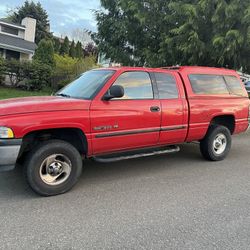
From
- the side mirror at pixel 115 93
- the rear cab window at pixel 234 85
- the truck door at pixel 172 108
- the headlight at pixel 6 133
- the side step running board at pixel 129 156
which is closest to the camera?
the headlight at pixel 6 133

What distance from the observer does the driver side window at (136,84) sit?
17.3 ft

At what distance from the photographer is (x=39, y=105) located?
4.45m

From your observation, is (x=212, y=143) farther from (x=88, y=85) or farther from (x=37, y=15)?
(x=37, y=15)

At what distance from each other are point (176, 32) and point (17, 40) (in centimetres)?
2492

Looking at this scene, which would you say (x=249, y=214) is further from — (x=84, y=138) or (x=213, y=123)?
(x=213, y=123)

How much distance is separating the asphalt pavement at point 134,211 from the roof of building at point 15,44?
2539cm

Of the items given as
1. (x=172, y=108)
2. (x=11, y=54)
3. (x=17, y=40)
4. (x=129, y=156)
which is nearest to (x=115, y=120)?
(x=129, y=156)

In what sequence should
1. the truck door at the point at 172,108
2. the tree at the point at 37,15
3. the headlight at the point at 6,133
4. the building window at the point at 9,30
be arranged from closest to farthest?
the headlight at the point at 6,133 < the truck door at the point at 172,108 < the building window at the point at 9,30 < the tree at the point at 37,15

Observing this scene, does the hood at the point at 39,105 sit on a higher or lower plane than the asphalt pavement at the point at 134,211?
higher

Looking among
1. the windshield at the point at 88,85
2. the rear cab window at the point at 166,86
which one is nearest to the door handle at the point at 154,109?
the rear cab window at the point at 166,86

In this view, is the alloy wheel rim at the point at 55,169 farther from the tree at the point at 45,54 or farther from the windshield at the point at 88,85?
the tree at the point at 45,54

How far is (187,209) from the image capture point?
13.8 ft

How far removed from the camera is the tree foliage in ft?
30.8

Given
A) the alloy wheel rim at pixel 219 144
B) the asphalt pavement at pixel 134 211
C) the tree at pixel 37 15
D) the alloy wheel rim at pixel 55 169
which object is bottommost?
the asphalt pavement at pixel 134 211
